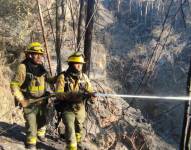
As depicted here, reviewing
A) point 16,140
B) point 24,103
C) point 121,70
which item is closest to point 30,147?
point 16,140

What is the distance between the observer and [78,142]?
755 centimetres

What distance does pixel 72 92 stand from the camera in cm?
691

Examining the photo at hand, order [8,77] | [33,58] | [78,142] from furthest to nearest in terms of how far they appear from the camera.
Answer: [8,77] < [78,142] < [33,58]

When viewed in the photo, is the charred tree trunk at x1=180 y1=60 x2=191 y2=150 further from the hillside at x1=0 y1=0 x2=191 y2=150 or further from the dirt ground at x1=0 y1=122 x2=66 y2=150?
the dirt ground at x1=0 y1=122 x2=66 y2=150

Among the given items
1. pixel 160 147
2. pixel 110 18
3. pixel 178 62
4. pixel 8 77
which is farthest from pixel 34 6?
pixel 110 18

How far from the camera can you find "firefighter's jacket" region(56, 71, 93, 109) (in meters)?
6.91

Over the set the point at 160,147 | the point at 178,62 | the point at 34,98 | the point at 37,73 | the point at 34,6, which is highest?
the point at 34,6

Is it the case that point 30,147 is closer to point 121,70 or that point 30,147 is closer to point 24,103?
point 24,103

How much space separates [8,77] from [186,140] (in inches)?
309

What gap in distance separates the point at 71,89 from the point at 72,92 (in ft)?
0.33

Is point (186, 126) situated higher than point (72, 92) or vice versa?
point (72, 92)

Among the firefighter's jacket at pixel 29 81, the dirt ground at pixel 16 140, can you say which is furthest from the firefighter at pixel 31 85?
the dirt ground at pixel 16 140

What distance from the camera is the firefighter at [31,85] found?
684 centimetres

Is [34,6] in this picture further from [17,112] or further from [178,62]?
[178,62]
